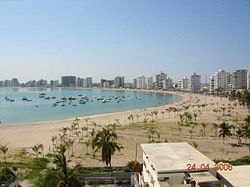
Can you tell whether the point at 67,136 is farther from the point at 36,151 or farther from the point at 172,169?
the point at 172,169

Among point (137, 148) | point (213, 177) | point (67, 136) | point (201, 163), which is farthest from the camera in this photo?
point (67, 136)

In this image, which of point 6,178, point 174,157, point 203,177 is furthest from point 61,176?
point 203,177

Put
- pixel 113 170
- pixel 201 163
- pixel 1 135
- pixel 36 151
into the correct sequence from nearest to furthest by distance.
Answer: pixel 201 163 → pixel 113 170 → pixel 36 151 → pixel 1 135

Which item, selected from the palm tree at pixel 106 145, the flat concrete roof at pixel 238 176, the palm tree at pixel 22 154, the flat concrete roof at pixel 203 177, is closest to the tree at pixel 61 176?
the flat concrete roof at pixel 203 177

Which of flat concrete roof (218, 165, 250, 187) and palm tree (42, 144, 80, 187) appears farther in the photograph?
palm tree (42, 144, 80, 187)

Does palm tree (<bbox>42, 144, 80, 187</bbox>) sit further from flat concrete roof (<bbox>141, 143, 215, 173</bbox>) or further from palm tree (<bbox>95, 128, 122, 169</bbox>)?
palm tree (<bbox>95, 128, 122, 169</bbox>)

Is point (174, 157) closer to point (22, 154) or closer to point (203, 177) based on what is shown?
point (203, 177)

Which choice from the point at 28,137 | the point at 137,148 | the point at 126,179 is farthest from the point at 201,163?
the point at 28,137

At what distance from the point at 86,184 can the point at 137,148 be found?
2329cm

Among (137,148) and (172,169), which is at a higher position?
(172,169)

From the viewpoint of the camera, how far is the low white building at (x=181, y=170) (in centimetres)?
2611

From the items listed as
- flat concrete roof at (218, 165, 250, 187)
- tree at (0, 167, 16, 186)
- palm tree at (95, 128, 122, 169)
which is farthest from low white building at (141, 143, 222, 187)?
tree at (0, 167, 16, 186)

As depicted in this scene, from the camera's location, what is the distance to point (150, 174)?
3194cm

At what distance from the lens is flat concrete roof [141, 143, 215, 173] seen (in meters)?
27.9
